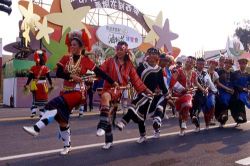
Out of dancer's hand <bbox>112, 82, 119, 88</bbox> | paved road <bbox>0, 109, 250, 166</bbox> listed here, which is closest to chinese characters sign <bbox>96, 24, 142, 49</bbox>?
paved road <bbox>0, 109, 250, 166</bbox>

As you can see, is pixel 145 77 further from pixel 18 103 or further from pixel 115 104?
pixel 18 103

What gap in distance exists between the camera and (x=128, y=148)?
21.8 ft

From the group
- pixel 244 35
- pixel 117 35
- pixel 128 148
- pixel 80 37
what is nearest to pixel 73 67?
pixel 80 37

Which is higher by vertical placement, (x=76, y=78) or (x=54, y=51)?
(x=54, y=51)

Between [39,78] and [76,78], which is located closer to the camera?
[76,78]

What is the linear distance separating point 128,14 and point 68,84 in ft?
57.0

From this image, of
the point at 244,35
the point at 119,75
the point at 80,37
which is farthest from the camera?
the point at 244,35

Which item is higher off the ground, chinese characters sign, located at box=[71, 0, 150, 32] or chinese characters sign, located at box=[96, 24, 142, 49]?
chinese characters sign, located at box=[71, 0, 150, 32]

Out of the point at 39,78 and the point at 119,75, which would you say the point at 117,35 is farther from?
the point at 119,75

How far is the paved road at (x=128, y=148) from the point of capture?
18.4 ft

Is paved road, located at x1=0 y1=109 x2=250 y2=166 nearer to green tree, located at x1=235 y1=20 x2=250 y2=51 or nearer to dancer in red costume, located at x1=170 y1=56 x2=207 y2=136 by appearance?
dancer in red costume, located at x1=170 y1=56 x2=207 y2=136

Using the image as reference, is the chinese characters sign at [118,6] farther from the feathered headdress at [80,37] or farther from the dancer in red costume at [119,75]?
the feathered headdress at [80,37]

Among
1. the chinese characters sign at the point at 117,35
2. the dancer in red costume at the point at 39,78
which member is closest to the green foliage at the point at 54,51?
the chinese characters sign at the point at 117,35

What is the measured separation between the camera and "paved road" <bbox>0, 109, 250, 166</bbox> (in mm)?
5605
